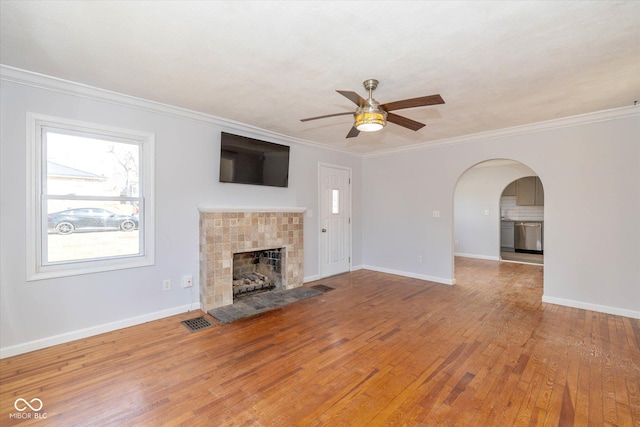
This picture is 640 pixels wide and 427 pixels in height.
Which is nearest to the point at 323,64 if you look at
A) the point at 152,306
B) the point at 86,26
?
→ the point at 86,26

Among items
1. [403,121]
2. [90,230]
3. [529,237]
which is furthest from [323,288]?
[529,237]

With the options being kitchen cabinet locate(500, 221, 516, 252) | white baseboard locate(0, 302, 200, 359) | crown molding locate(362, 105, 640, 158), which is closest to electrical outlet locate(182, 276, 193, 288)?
white baseboard locate(0, 302, 200, 359)

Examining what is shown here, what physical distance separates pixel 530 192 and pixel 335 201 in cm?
582

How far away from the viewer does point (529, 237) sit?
757 cm

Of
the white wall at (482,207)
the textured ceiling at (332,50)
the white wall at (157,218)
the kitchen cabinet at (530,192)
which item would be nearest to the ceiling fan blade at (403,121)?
the textured ceiling at (332,50)

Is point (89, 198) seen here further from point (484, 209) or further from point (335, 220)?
point (484, 209)

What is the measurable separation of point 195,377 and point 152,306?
1473 mm

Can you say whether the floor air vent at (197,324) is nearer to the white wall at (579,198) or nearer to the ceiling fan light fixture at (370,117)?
the ceiling fan light fixture at (370,117)

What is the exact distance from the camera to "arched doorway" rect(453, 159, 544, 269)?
7059 millimetres

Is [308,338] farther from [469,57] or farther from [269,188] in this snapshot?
[469,57]

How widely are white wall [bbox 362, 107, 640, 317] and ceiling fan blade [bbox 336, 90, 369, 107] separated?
10.0 feet

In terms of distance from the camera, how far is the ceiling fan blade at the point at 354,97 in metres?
2.07

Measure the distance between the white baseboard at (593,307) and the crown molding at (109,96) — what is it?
4787mm

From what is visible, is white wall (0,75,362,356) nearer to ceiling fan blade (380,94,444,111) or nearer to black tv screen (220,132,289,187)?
black tv screen (220,132,289,187)
